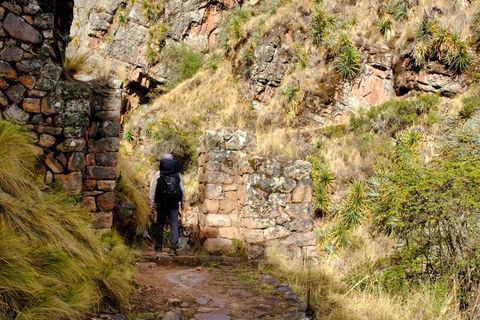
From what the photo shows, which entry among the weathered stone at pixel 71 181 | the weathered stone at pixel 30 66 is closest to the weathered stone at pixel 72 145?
the weathered stone at pixel 71 181

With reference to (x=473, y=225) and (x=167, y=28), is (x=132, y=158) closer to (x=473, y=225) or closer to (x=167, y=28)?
(x=167, y=28)

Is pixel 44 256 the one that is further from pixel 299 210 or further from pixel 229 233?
pixel 299 210

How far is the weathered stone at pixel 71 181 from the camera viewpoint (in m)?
6.10

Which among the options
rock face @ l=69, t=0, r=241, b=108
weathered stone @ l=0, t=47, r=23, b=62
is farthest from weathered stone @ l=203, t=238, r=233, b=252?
rock face @ l=69, t=0, r=241, b=108

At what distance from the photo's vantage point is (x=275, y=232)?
27.0ft

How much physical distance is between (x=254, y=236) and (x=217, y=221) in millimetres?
748

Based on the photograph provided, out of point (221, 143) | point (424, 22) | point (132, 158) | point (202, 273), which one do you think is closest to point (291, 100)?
point (424, 22)

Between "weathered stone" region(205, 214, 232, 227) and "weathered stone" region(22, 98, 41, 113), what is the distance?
142 inches

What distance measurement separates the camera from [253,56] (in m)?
20.3

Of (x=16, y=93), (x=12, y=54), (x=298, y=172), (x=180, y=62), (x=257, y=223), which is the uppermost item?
(x=180, y=62)

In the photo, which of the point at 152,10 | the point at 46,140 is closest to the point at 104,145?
the point at 46,140

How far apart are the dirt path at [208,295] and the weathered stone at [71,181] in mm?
1414

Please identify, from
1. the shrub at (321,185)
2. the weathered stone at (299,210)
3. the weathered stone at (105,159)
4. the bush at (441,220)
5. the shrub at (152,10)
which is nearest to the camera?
the bush at (441,220)

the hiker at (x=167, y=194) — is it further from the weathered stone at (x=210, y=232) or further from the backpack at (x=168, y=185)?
the weathered stone at (x=210, y=232)
